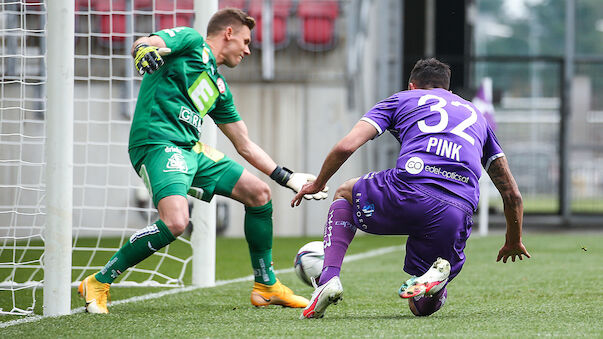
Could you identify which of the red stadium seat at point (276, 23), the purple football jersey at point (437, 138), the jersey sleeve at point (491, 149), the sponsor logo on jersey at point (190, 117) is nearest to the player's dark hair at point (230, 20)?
the sponsor logo on jersey at point (190, 117)

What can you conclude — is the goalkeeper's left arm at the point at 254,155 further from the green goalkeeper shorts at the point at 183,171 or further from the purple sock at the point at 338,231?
the purple sock at the point at 338,231

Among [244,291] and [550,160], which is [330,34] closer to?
[550,160]

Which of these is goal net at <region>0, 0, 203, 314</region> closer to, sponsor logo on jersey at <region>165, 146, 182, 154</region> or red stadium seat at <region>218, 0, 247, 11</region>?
red stadium seat at <region>218, 0, 247, 11</region>

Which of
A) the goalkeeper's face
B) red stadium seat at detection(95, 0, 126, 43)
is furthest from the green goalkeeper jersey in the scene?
red stadium seat at detection(95, 0, 126, 43)

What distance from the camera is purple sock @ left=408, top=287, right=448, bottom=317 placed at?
4.75 meters

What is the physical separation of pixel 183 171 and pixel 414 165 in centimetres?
122

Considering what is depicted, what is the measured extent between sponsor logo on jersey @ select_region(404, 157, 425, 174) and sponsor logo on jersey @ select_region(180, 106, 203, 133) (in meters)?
1.24

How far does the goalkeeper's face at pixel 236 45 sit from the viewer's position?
5355 millimetres

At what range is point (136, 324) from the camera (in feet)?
15.0

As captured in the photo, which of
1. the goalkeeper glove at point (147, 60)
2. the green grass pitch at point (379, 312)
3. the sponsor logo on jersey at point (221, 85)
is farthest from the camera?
the sponsor logo on jersey at point (221, 85)

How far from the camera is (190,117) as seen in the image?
5.12 meters

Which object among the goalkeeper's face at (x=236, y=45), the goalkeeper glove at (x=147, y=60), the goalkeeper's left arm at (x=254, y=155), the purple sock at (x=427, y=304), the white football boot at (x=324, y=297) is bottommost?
the purple sock at (x=427, y=304)

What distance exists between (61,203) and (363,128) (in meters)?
1.66

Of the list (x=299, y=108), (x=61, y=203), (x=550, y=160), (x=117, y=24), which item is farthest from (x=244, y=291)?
(x=550, y=160)
